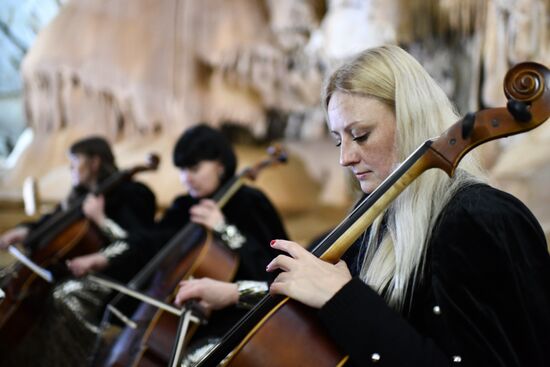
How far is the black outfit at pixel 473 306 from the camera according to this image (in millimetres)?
875

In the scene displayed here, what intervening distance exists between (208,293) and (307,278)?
2.24ft

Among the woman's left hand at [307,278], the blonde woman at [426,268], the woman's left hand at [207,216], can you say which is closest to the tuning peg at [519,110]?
the blonde woman at [426,268]

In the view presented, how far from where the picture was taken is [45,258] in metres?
2.68

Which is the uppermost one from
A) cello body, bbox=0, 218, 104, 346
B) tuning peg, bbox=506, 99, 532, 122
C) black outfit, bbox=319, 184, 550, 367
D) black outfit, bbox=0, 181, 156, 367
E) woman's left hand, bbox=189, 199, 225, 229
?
tuning peg, bbox=506, 99, 532, 122

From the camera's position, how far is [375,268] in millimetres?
1017

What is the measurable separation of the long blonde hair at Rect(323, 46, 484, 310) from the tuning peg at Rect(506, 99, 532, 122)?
0.14 m

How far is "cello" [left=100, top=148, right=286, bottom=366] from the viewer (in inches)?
71.2

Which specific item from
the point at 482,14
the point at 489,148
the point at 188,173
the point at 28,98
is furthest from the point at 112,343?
the point at 28,98

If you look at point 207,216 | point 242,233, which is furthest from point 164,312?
point 242,233

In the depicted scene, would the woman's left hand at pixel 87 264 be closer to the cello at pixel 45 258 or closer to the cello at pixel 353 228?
the cello at pixel 45 258

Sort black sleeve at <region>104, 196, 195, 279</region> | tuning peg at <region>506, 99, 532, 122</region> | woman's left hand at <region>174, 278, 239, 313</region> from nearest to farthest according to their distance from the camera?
tuning peg at <region>506, 99, 532, 122</region> < woman's left hand at <region>174, 278, 239, 313</region> < black sleeve at <region>104, 196, 195, 279</region>

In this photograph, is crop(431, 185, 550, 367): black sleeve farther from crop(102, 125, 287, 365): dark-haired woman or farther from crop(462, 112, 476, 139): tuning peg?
crop(102, 125, 287, 365): dark-haired woman

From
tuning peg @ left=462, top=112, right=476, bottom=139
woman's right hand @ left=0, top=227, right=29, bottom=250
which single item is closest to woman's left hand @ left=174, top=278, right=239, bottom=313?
tuning peg @ left=462, top=112, right=476, bottom=139

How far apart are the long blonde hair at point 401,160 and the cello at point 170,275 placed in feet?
3.07
